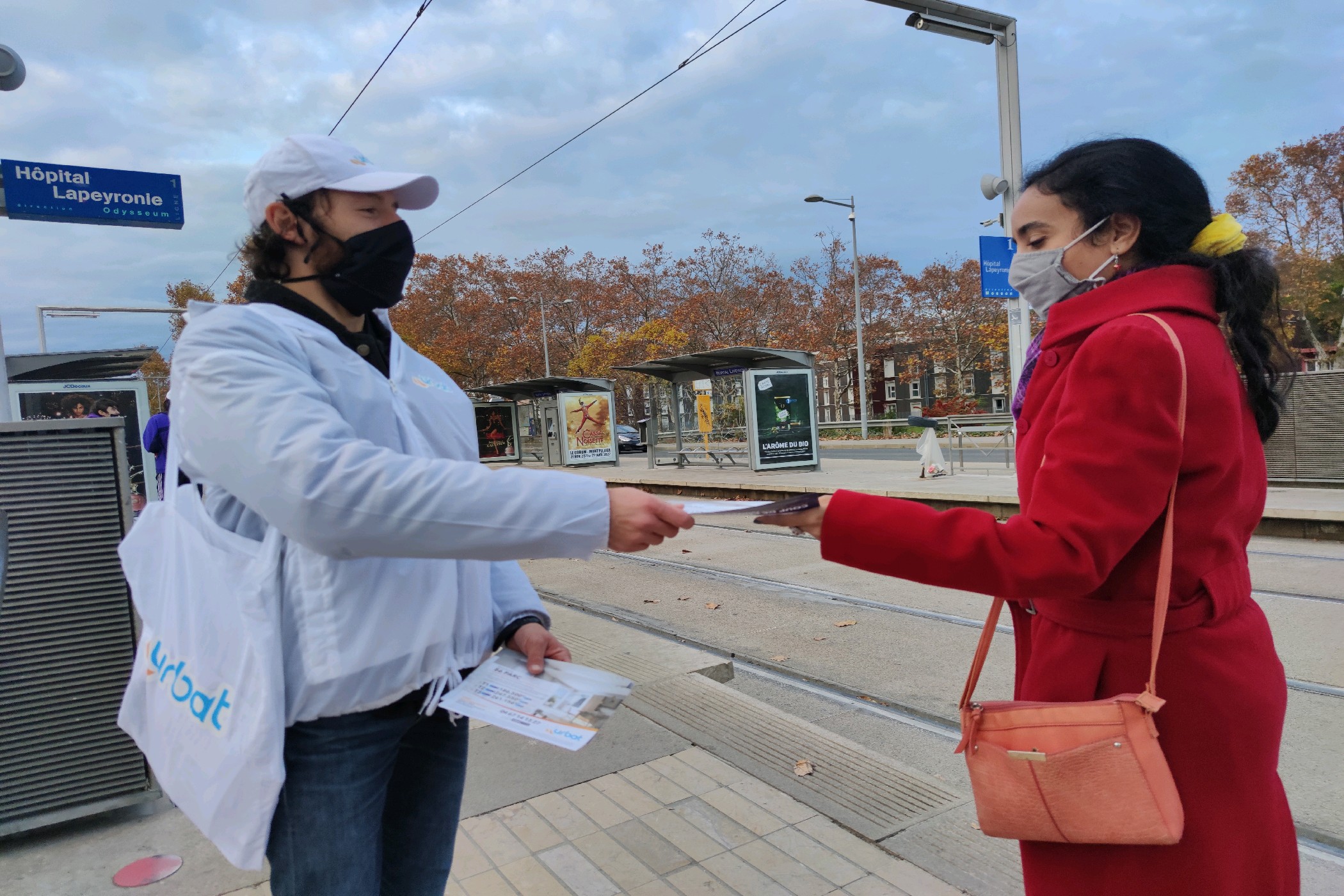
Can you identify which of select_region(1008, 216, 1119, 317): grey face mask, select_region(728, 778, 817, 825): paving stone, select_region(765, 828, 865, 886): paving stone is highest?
select_region(1008, 216, 1119, 317): grey face mask

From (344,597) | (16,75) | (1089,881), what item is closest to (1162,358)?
(1089,881)

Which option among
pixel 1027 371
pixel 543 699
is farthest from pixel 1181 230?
pixel 543 699

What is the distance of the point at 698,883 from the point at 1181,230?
2.24 metres

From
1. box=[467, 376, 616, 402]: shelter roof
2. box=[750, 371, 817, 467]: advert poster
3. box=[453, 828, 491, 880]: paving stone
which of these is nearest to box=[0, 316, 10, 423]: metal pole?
box=[453, 828, 491, 880]: paving stone

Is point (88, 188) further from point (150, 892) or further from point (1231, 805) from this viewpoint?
point (1231, 805)

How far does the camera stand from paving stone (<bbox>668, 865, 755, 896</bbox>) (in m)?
2.67

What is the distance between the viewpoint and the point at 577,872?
280 centimetres

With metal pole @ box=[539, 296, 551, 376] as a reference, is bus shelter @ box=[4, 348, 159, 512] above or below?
below

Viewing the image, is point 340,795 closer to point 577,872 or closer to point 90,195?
point 577,872

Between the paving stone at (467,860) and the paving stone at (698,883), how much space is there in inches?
24.3

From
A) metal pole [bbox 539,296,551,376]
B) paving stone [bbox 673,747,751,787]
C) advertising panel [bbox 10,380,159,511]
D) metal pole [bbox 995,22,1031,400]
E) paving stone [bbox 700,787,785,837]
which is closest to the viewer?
paving stone [bbox 700,787,785,837]

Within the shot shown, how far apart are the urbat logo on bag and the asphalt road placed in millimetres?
3159

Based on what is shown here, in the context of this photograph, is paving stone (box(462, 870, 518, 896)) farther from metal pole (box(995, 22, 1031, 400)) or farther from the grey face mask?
metal pole (box(995, 22, 1031, 400))

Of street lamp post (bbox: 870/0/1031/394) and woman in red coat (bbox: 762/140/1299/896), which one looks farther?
street lamp post (bbox: 870/0/1031/394)
